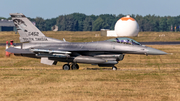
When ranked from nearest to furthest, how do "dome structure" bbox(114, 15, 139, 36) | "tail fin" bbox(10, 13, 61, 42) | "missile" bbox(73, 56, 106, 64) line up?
"missile" bbox(73, 56, 106, 64) → "tail fin" bbox(10, 13, 61, 42) → "dome structure" bbox(114, 15, 139, 36)

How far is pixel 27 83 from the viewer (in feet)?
50.4

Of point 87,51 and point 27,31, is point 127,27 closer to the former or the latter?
point 27,31

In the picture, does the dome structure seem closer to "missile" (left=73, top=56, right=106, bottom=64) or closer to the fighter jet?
the fighter jet

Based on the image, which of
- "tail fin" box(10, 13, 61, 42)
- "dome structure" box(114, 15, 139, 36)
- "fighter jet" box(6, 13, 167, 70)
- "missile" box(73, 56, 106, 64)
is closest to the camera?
"missile" box(73, 56, 106, 64)

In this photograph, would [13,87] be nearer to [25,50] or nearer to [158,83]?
[158,83]

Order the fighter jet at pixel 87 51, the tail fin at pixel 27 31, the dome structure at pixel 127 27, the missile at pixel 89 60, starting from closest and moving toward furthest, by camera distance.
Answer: the missile at pixel 89 60 < the fighter jet at pixel 87 51 < the tail fin at pixel 27 31 < the dome structure at pixel 127 27

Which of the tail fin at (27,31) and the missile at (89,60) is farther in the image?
the tail fin at (27,31)

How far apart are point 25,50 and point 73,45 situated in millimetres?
3970

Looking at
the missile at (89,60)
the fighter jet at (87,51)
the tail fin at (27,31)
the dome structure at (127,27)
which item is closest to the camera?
the missile at (89,60)

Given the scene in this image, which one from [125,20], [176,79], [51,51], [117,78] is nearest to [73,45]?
[51,51]

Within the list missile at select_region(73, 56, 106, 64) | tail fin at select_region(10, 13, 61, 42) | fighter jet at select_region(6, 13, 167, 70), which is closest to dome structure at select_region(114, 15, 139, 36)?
tail fin at select_region(10, 13, 61, 42)

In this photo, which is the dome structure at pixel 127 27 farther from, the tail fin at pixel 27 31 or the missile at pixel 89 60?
the missile at pixel 89 60

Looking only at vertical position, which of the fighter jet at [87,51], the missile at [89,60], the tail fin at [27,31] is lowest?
the missile at [89,60]

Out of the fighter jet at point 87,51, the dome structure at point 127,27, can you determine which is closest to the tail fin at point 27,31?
the fighter jet at point 87,51
